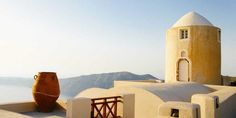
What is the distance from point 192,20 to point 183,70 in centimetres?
376

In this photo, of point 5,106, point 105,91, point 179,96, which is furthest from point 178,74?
point 5,106

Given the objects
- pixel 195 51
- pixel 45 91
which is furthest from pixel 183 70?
pixel 45 91

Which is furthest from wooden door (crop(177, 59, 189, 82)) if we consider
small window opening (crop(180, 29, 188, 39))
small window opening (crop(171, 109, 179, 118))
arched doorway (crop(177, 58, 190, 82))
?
small window opening (crop(171, 109, 179, 118))

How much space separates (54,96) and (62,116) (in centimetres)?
132

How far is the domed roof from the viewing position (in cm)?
1888

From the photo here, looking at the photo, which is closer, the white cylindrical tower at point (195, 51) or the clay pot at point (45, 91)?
the clay pot at point (45, 91)

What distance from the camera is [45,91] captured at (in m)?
10.1

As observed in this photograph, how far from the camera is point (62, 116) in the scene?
363 inches

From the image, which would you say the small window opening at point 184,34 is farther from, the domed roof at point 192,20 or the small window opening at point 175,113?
the small window opening at point 175,113

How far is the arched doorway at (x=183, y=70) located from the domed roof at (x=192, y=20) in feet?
8.99

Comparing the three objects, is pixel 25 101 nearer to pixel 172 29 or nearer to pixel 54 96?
pixel 54 96

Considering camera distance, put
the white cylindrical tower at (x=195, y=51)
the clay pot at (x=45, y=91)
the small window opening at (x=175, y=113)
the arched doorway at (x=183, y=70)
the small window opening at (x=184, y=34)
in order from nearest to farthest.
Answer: the small window opening at (x=175, y=113) < the clay pot at (x=45, y=91) < the white cylindrical tower at (x=195, y=51) < the arched doorway at (x=183, y=70) < the small window opening at (x=184, y=34)

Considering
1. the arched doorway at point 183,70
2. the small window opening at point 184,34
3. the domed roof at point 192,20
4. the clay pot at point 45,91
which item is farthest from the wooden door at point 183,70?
the clay pot at point 45,91

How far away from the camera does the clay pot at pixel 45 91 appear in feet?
33.1
